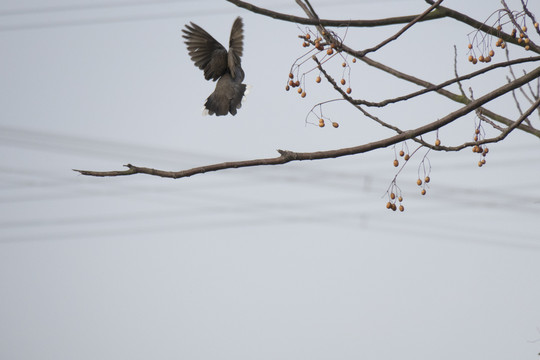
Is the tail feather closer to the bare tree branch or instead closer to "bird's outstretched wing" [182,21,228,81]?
"bird's outstretched wing" [182,21,228,81]

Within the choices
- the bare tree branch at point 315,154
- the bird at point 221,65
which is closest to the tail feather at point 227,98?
the bird at point 221,65

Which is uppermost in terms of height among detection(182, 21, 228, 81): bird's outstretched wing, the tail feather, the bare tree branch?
detection(182, 21, 228, 81): bird's outstretched wing

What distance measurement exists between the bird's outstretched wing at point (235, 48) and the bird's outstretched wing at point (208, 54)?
0.08 metres

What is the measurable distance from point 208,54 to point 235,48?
0.64 feet

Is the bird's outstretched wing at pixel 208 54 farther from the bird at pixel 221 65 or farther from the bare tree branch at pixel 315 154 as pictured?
the bare tree branch at pixel 315 154

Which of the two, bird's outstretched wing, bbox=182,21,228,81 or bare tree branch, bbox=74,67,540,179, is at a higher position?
bird's outstretched wing, bbox=182,21,228,81

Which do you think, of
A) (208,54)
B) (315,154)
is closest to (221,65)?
(208,54)

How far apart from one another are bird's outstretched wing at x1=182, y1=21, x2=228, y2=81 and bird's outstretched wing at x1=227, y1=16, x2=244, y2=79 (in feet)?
0.27

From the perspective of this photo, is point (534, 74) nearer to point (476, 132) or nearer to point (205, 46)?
point (476, 132)

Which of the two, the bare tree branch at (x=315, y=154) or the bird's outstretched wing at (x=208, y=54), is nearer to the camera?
the bare tree branch at (x=315, y=154)

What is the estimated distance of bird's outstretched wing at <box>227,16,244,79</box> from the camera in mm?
4883

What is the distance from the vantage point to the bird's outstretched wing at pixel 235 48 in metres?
4.88

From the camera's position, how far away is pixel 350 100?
8.88 feet

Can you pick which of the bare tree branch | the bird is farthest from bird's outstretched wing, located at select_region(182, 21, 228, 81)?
the bare tree branch
